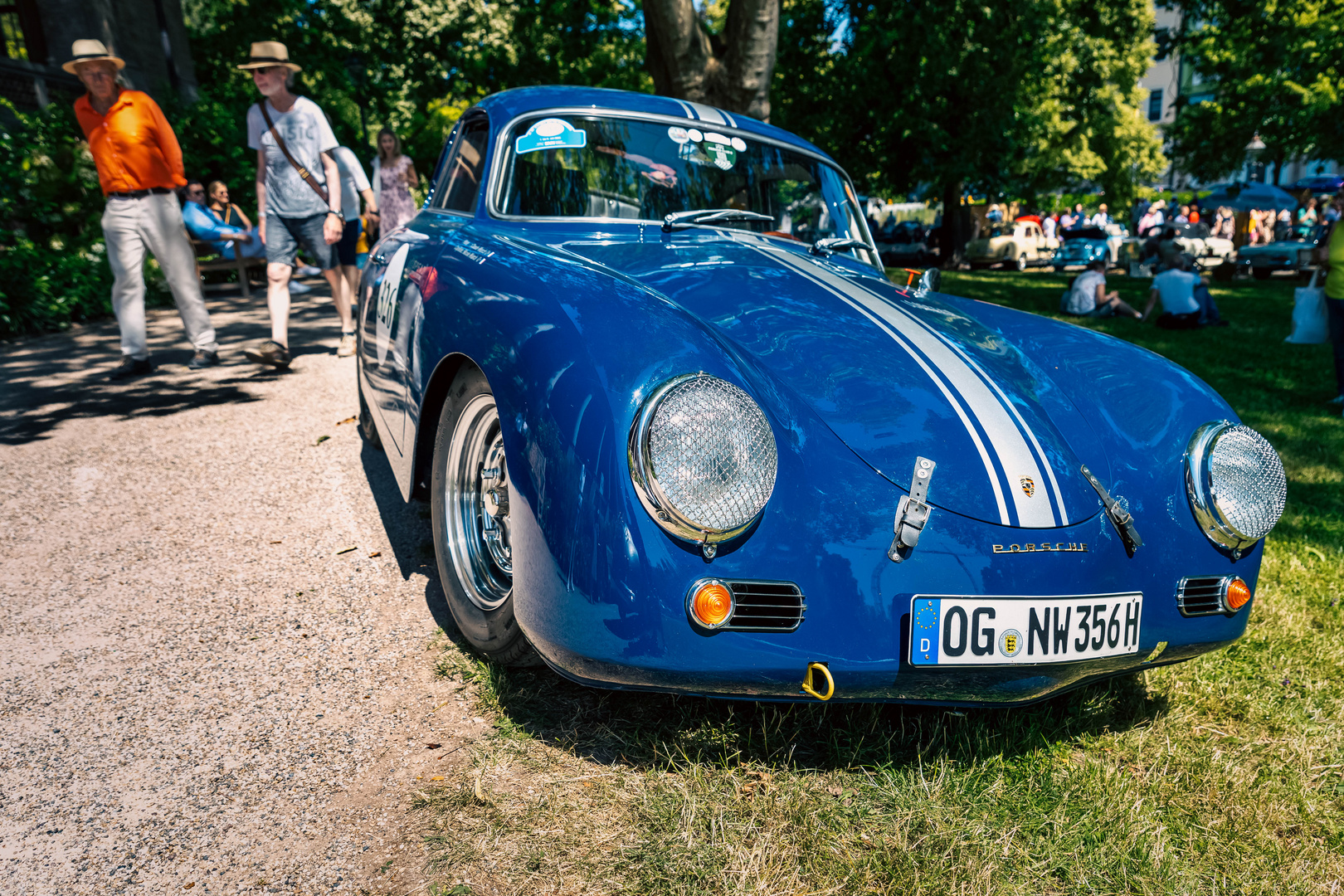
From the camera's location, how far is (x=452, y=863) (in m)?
1.71

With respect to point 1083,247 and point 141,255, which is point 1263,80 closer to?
point 1083,247

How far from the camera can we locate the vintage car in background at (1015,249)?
23016 mm

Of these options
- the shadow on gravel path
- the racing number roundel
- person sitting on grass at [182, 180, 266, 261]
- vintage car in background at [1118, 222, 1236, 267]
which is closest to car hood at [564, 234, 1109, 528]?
the racing number roundel

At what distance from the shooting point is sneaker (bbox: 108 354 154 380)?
19.6 ft

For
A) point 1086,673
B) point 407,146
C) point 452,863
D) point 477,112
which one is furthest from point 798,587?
point 407,146

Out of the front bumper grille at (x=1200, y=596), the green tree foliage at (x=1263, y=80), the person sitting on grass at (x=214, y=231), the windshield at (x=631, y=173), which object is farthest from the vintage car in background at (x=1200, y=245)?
the front bumper grille at (x=1200, y=596)

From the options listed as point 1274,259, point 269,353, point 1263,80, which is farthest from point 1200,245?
point 269,353

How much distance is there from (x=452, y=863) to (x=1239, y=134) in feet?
82.9

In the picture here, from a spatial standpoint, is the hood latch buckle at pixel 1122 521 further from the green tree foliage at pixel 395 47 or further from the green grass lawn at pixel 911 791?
the green tree foliage at pixel 395 47

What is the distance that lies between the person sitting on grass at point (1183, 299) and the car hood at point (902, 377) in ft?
29.2

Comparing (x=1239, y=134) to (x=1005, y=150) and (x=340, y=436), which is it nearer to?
(x=1005, y=150)

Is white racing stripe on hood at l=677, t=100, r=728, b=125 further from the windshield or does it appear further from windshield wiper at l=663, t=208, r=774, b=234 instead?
windshield wiper at l=663, t=208, r=774, b=234

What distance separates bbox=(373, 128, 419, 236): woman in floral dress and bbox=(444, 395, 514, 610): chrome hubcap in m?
5.82

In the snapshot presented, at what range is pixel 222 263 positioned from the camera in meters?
10.9
